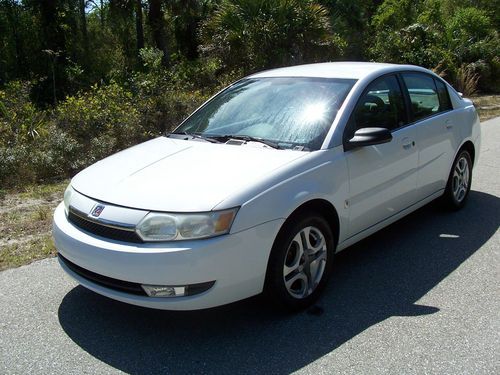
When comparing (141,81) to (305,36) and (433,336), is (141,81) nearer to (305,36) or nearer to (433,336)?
(305,36)

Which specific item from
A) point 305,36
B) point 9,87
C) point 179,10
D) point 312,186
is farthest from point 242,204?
point 179,10

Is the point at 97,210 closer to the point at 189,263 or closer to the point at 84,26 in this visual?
the point at 189,263

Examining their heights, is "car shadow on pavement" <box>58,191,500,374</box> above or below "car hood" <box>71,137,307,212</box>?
below

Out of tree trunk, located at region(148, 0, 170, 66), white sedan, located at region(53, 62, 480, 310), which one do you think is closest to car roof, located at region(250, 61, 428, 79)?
white sedan, located at region(53, 62, 480, 310)

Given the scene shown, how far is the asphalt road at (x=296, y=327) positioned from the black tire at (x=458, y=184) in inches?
41.9

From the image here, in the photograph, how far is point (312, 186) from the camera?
3.66 meters

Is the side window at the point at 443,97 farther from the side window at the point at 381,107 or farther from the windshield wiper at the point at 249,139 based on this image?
the windshield wiper at the point at 249,139

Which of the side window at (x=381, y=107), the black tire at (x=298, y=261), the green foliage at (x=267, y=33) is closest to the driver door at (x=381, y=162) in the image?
the side window at (x=381, y=107)

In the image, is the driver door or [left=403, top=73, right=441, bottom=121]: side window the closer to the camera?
the driver door

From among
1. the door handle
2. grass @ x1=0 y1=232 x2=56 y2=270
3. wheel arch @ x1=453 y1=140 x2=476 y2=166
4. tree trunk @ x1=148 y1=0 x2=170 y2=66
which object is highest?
tree trunk @ x1=148 y1=0 x2=170 y2=66

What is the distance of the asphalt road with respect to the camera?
3.13m

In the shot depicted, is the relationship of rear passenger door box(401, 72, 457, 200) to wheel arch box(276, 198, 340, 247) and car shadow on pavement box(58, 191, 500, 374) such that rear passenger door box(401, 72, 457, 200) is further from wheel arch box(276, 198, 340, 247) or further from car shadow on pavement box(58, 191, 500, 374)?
wheel arch box(276, 198, 340, 247)

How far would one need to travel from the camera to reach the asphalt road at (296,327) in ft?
10.3

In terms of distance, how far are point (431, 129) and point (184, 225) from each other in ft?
9.81
